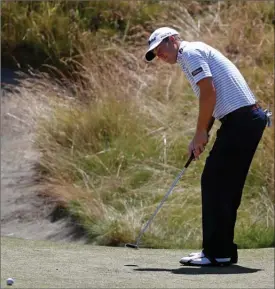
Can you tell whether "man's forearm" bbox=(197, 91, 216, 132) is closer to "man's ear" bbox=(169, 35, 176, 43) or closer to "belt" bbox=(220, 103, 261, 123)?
"belt" bbox=(220, 103, 261, 123)

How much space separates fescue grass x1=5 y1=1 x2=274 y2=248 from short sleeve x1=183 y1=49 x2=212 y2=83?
3.12 metres

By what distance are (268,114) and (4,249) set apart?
238 centimetres

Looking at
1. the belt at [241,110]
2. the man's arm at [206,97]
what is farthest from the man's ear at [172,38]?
the belt at [241,110]

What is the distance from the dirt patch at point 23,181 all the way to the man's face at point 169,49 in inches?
137

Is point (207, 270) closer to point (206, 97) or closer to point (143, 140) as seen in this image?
point (206, 97)

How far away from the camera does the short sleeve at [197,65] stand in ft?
23.7

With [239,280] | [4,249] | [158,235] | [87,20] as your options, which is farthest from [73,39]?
[239,280]

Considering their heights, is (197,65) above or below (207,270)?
above

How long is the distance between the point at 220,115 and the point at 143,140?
4481 millimetres

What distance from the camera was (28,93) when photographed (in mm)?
A: 13094

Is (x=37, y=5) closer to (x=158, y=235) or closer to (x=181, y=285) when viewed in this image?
(x=158, y=235)

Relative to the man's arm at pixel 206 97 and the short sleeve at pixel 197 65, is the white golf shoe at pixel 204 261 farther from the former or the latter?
the short sleeve at pixel 197 65

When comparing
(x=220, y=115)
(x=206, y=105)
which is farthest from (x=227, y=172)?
(x=206, y=105)

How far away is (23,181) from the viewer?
39.2ft
